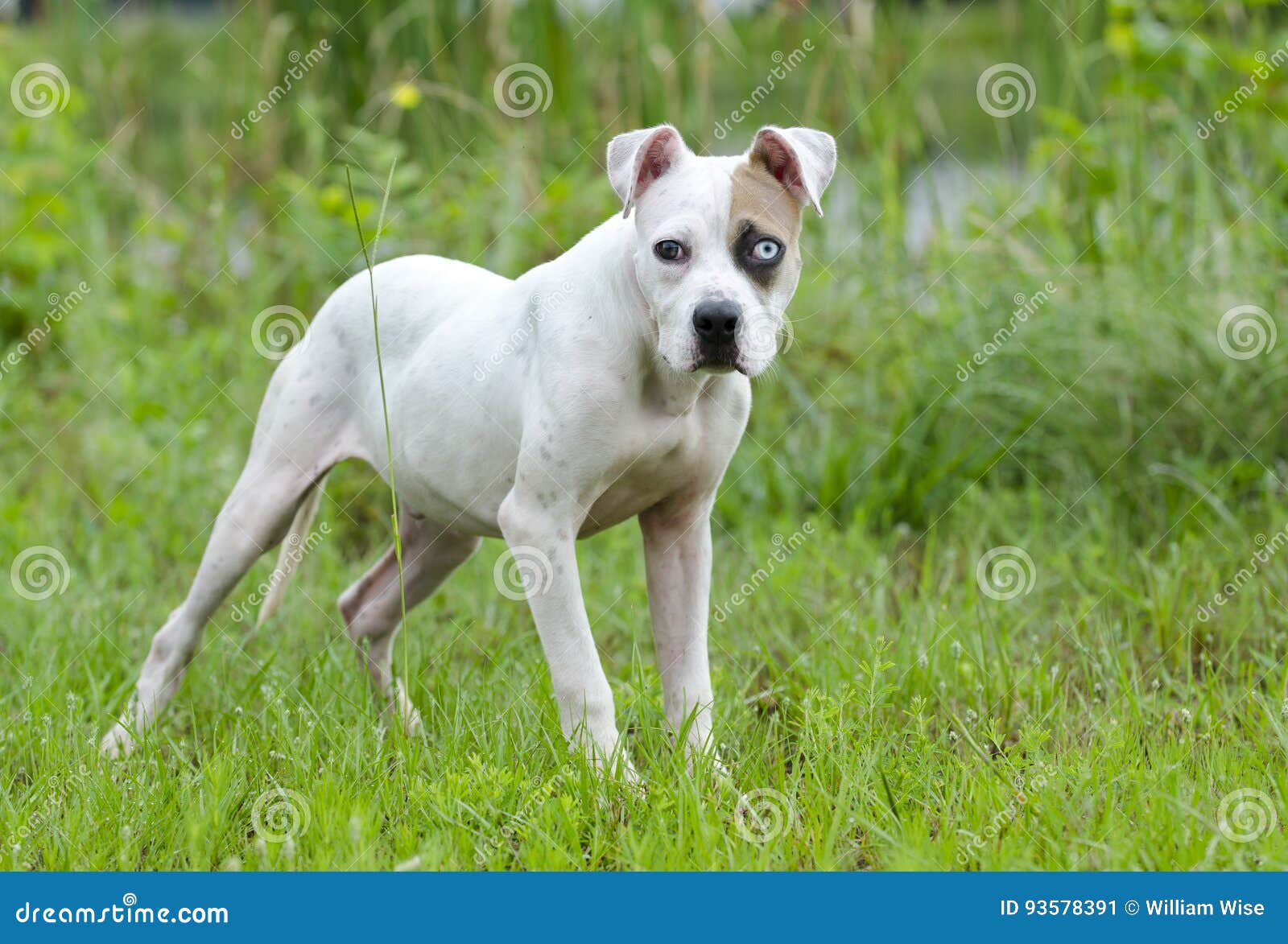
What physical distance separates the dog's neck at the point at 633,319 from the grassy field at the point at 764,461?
0.79 m

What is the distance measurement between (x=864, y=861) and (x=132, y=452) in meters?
4.37

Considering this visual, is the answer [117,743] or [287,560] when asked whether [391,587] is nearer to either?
[287,560]

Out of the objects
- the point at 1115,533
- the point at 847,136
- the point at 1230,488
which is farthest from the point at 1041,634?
the point at 847,136

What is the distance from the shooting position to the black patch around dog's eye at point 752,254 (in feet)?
10.7

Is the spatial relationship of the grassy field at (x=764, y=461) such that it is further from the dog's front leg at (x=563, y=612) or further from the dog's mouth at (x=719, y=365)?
the dog's mouth at (x=719, y=365)

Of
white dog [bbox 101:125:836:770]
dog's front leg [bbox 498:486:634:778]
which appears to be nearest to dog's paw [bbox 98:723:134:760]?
white dog [bbox 101:125:836:770]

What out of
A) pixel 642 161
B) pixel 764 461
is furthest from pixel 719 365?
pixel 764 461

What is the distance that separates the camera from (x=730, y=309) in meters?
3.11

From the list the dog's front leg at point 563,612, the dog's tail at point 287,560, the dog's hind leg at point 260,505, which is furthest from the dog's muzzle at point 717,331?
→ the dog's tail at point 287,560

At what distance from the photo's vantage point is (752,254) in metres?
3.26

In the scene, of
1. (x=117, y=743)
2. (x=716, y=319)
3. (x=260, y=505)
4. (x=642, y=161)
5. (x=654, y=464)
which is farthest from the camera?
(x=260, y=505)

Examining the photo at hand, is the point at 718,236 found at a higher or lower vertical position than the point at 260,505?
higher

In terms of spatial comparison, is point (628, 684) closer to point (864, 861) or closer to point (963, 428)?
A: point (864, 861)

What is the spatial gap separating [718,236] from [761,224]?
0.35 ft
